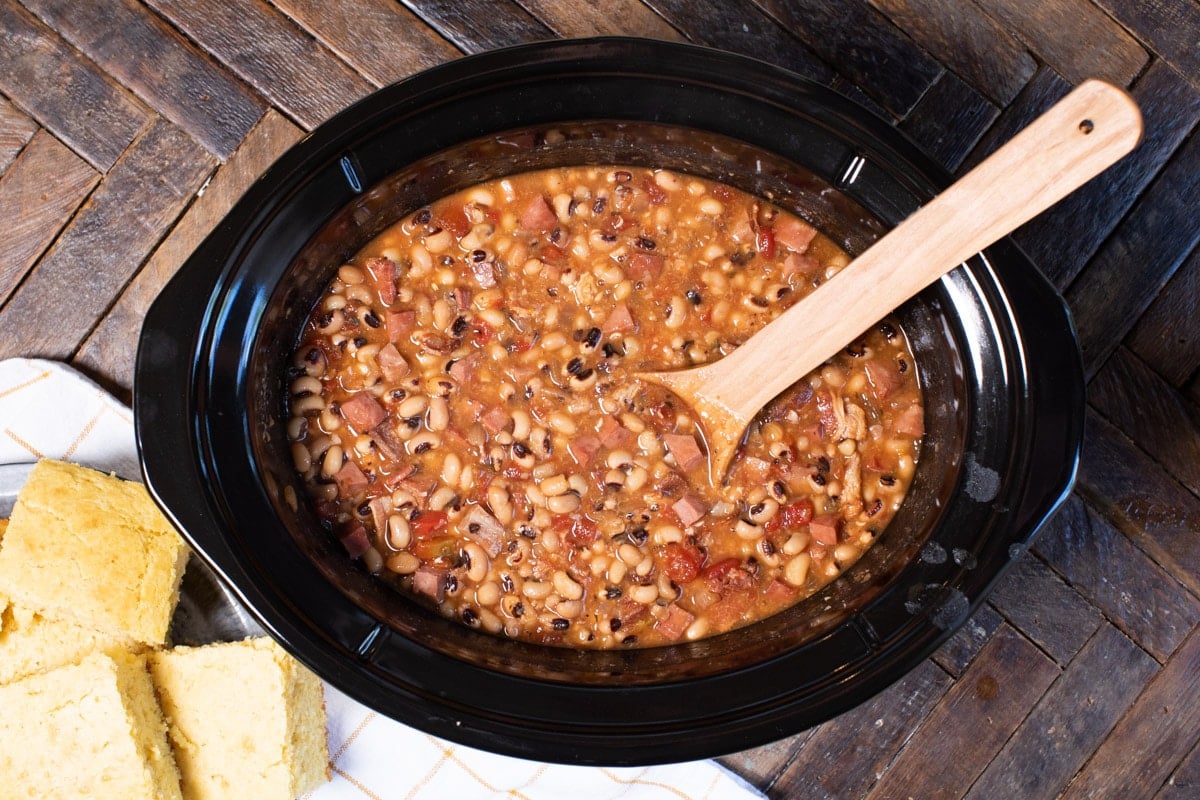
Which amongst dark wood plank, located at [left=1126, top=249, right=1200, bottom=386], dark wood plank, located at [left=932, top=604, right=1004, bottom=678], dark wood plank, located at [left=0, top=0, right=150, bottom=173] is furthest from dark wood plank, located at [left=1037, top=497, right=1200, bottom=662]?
dark wood plank, located at [left=0, top=0, right=150, bottom=173]

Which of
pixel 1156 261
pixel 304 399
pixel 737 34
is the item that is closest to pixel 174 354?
pixel 304 399

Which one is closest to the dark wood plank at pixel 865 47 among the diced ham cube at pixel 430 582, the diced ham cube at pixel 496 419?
the diced ham cube at pixel 496 419

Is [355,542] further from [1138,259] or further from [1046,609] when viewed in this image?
[1138,259]

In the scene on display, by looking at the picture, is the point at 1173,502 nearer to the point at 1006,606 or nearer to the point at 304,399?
the point at 1006,606

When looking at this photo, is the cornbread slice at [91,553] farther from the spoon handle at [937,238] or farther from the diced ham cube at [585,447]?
the spoon handle at [937,238]

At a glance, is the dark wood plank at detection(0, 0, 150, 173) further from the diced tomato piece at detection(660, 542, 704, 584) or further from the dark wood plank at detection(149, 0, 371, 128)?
the diced tomato piece at detection(660, 542, 704, 584)

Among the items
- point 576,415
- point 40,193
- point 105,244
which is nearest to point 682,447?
point 576,415

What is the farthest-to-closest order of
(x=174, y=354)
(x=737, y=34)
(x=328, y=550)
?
(x=737, y=34)
(x=328, y=550)
(x=174, y=354)

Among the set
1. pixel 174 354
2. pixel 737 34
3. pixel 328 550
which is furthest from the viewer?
pixel 737 34
